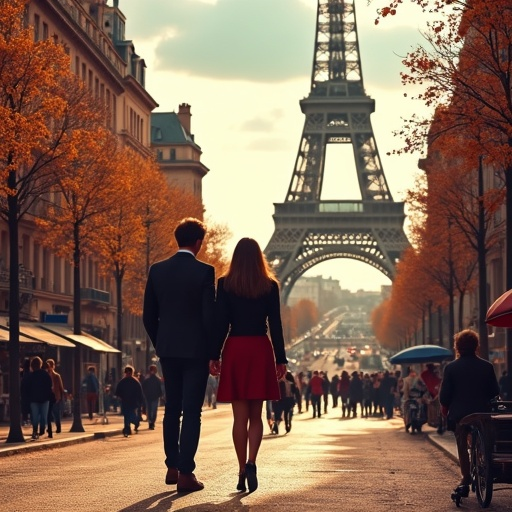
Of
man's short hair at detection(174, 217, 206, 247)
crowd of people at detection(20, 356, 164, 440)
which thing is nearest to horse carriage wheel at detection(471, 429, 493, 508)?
man's short hair at detection(174, 217, 206, 247)

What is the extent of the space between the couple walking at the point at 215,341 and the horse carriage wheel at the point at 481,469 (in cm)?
192

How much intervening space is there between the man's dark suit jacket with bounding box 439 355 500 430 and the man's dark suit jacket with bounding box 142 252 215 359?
9.22ft

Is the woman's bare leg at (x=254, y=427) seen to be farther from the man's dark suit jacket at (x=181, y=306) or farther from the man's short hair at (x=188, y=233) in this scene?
the man's short hair at (x=188, y=233)

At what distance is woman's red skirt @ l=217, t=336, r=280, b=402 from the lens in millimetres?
12695

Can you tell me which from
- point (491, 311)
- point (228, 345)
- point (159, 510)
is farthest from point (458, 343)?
point (159, 510)

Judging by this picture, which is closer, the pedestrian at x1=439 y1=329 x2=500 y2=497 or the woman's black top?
the woman's black top

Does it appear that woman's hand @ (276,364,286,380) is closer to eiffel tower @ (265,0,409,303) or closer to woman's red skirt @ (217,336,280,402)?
woman's red skirt @ (217,336,280,402)

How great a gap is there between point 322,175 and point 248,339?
405 feet

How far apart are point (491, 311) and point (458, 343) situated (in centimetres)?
48

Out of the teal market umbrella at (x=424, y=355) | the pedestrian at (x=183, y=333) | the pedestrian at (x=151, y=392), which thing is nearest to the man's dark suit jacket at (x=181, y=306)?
the pedestrian at (x=183, y=333)

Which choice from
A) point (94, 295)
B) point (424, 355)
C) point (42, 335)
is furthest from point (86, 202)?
point (94, 295)

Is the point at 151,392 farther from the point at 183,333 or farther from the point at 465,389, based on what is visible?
the point at 183,333

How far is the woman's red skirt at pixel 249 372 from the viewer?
41.7 feet

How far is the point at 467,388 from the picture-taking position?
46.7 feet
